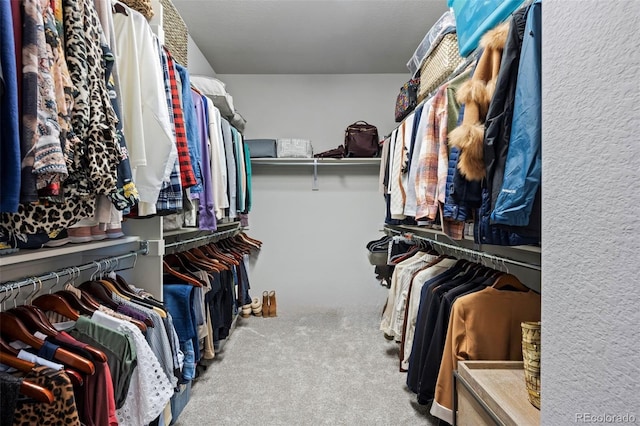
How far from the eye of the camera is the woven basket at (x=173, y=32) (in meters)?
1.93

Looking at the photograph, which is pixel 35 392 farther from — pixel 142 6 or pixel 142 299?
pixel 142 6

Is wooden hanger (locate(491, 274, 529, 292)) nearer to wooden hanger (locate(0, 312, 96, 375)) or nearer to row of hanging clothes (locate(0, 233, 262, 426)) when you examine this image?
row of hanging clothes (locate(0, 233, 262, 426))

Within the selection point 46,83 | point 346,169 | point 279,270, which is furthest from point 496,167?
point 279,270

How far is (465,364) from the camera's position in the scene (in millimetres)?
1288

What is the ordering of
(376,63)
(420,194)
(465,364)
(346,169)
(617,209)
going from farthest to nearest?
(346,169) < (376,63) < (420,194) < (465,364) < (617,209)

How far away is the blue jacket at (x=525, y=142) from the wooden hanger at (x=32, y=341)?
1.16m

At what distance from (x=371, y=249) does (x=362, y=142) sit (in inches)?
42.4

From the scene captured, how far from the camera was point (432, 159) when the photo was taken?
6.00 feet

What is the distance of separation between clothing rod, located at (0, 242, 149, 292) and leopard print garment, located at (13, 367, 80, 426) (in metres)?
0.30

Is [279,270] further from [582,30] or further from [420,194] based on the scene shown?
[582,30]

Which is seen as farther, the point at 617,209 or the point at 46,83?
the point at 46,83

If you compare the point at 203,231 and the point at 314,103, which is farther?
the point at 314,103

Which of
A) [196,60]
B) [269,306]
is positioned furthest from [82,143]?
[269,306]

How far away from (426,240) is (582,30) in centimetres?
217
